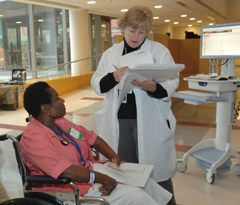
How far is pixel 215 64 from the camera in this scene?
133 inches

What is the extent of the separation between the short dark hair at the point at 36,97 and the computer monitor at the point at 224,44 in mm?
2087

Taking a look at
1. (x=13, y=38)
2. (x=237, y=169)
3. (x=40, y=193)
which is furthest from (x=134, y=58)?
(x=13, y=38)

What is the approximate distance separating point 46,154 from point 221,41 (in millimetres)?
2285

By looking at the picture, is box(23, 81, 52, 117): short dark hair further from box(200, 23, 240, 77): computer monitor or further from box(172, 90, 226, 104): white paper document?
box(200, 23, 240, 77): computer monitor

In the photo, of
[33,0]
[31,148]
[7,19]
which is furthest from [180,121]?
[7,19]

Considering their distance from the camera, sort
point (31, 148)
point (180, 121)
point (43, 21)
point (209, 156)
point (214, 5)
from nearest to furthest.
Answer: point (31, 148) < point (209, 156) < point (180, 121) < point (43, 21) < point (214, 5)

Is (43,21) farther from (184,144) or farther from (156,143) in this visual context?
(156,143)

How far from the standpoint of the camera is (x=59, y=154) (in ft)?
4.99

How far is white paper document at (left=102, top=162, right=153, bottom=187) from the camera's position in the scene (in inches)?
61.4

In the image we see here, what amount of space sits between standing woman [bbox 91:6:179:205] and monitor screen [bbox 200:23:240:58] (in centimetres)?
130

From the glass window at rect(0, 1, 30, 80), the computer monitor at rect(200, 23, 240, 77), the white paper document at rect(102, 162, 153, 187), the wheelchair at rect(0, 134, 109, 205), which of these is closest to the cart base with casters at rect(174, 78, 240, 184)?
the computer monitor at rect(200, 23, 240, 77)

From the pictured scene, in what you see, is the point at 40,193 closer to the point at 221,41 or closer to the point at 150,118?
the point at 150,118

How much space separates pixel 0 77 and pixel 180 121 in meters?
6.00

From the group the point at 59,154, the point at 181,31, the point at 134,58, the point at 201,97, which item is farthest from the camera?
the point at 181,31
